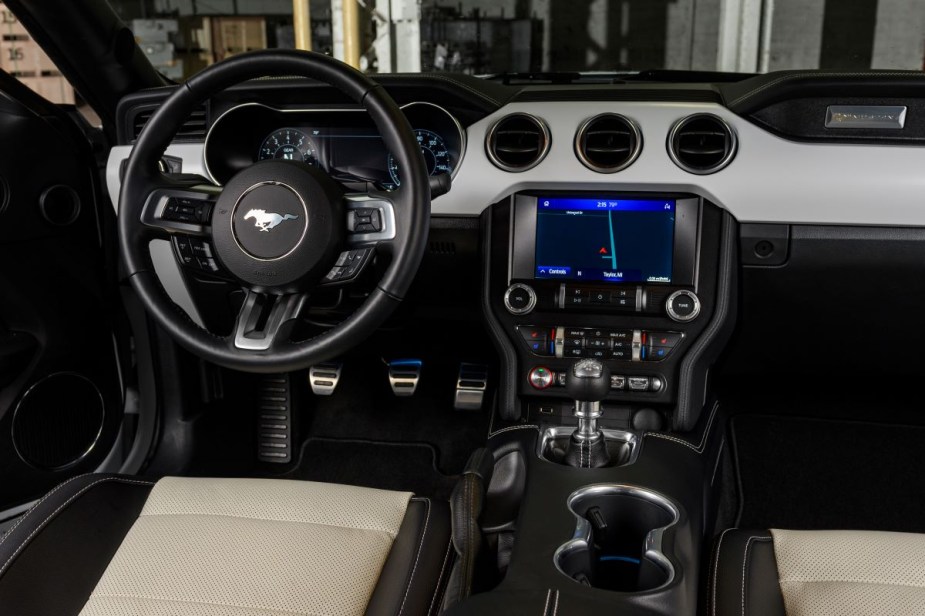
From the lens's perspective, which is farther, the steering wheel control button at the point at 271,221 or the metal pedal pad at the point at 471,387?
the metal pedal pad at the point at 471,387

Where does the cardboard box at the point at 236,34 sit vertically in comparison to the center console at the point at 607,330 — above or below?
above

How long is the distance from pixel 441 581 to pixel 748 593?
0.43m

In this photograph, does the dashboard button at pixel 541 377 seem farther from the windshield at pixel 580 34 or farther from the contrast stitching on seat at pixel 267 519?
the windshield at pixel 580 34

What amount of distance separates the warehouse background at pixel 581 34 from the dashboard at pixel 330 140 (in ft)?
20.0

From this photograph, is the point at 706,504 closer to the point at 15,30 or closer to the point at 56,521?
the point at 56,521

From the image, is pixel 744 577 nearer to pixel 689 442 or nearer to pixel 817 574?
pixel 817 574

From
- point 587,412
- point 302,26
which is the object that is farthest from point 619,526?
point 302,26

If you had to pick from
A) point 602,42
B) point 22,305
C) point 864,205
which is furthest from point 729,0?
point 22,305

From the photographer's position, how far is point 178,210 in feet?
4.35

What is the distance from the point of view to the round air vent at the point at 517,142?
1.70 metres

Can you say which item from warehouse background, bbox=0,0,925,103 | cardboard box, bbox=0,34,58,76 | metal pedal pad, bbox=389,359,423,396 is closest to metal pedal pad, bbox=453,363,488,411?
metal pedal pad, bbox=389,359,423,396

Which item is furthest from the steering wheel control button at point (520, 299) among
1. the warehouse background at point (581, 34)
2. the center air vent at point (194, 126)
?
the warehouse background at point (581, 34)

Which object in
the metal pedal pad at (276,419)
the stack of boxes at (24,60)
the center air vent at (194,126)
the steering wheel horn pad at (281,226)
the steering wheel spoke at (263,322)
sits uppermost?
the stack of boxes at (24,60)

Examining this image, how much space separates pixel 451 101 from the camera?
1719mm
